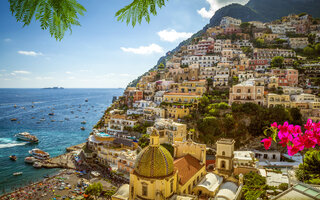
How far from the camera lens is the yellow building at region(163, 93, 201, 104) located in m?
50.9

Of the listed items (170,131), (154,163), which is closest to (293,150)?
(154,163)

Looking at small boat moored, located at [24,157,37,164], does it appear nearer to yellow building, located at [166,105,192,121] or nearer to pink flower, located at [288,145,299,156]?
yellow building, located at [166,105,192,121]

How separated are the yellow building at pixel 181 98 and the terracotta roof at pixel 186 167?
2608cm

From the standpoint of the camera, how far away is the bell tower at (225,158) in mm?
28203

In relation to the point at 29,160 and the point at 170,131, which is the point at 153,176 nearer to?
the point at 170,131

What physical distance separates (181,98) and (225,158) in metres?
26.1

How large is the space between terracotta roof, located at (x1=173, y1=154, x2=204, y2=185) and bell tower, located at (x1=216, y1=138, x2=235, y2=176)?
4.74 m

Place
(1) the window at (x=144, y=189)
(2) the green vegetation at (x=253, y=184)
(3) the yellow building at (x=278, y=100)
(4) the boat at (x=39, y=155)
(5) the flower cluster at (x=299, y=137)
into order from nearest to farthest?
(5) the flower cluster at (x=299, y=137)
(1) the window at (x=144, y=189)
(2) the green vegetation at (x=253, y=184)
(4) the boat at (x=39, y=155)
(3) the yellow building at (x=278, y=100)

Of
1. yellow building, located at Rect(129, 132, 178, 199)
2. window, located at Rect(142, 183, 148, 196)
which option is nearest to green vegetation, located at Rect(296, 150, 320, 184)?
yellow building, located at Rect(129, 132, 178, 199)

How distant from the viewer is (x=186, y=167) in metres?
23.0

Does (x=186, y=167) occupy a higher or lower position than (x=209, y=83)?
lower

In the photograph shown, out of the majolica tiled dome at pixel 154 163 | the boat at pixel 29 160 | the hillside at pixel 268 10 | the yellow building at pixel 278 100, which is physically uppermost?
the hillside at pixel 268 10

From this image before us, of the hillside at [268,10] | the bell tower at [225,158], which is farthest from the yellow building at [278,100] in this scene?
the hillside at [268,10]

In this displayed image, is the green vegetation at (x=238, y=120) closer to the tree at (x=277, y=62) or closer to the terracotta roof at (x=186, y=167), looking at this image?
the terracotta roof at (x=186, y=167)
